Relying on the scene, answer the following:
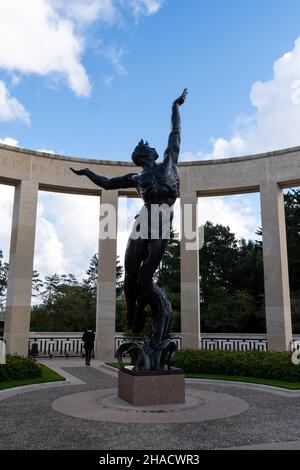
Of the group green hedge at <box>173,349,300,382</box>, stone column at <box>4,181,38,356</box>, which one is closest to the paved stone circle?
green hedge at <box>173,349,300,382</box>

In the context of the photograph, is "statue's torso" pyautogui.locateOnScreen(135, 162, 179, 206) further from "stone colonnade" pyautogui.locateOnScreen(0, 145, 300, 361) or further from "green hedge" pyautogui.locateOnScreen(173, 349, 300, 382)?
"stone colonnade" pyautogui.locateOnScreen(0, 145, 300, 361)

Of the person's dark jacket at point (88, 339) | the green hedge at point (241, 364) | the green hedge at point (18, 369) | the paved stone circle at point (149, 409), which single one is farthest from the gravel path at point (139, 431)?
the person's dark jacket at point (88, 339)

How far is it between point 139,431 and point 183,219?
13.3 meters

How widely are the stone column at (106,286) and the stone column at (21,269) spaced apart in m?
2.88

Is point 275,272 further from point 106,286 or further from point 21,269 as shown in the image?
point 21,269

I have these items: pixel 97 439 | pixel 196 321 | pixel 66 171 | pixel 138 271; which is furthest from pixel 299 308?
pixel 97 439

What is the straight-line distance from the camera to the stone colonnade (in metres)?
16.1

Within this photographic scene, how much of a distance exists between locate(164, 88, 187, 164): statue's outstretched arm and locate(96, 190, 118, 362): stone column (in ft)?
31.8

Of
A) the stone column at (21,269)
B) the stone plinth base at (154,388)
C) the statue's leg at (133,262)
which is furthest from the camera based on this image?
the stone column at (21,269)

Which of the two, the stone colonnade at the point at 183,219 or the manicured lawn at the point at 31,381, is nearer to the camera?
the manicured lawn at the point at 31,381

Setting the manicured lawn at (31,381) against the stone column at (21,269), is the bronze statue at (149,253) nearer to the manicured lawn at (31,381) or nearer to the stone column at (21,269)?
the manicured lawn at (31,381)

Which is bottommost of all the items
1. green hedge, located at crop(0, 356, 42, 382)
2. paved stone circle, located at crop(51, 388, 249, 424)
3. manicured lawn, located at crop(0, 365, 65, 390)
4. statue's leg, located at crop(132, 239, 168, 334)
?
manicured lawn, located at crop(0, 365, 65, 390)

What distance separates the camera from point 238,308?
2806cm

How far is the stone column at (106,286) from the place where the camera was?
16984mm
